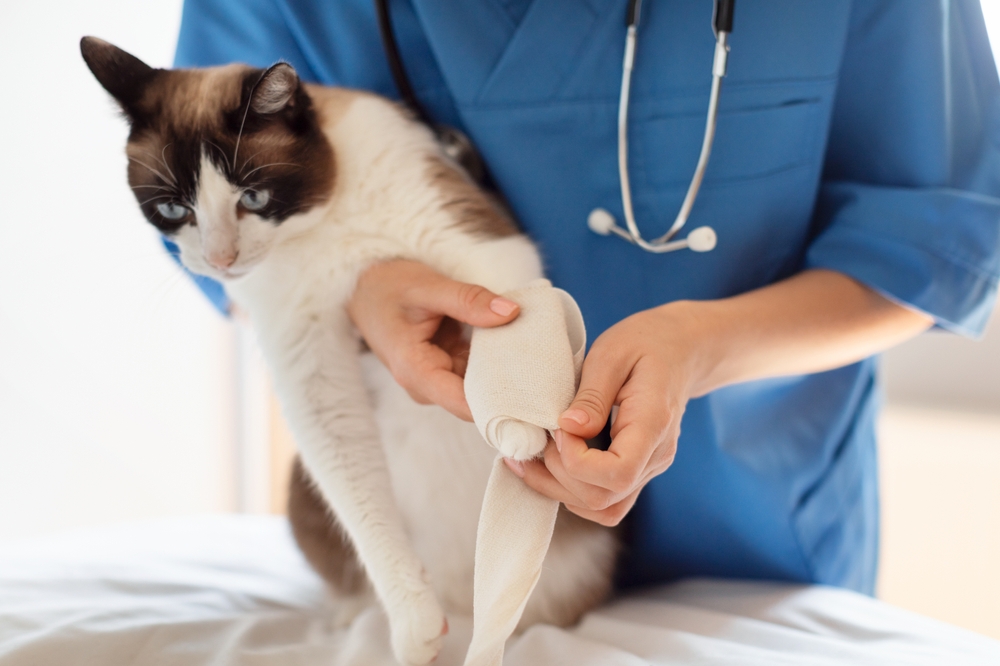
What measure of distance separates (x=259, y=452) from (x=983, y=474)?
1.91 m

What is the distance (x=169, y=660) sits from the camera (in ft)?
2.50

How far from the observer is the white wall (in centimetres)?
149

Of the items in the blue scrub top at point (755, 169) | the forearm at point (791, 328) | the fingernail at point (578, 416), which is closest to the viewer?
the fingernail at point (578, 416)

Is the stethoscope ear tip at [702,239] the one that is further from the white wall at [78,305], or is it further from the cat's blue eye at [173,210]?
the white wall at [78,305]

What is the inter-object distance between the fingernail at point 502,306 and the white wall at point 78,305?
1133 mm

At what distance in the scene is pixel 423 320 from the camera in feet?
2.64

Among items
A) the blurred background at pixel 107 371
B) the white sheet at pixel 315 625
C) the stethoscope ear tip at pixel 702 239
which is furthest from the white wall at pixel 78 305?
the stethoscope ear tip at pixel 702 239

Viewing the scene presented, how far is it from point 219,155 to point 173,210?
9 centimetres

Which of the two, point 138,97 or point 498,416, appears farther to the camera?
point 138,97

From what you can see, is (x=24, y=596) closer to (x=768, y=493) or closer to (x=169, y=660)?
(x=169, y=660)

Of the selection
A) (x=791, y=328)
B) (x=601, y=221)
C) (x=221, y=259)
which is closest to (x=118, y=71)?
(x=221, y=259)

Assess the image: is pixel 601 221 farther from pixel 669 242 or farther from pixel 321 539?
pixel 321 539

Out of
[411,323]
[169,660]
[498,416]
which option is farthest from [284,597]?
[498,416]

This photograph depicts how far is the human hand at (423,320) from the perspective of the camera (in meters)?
0.70
